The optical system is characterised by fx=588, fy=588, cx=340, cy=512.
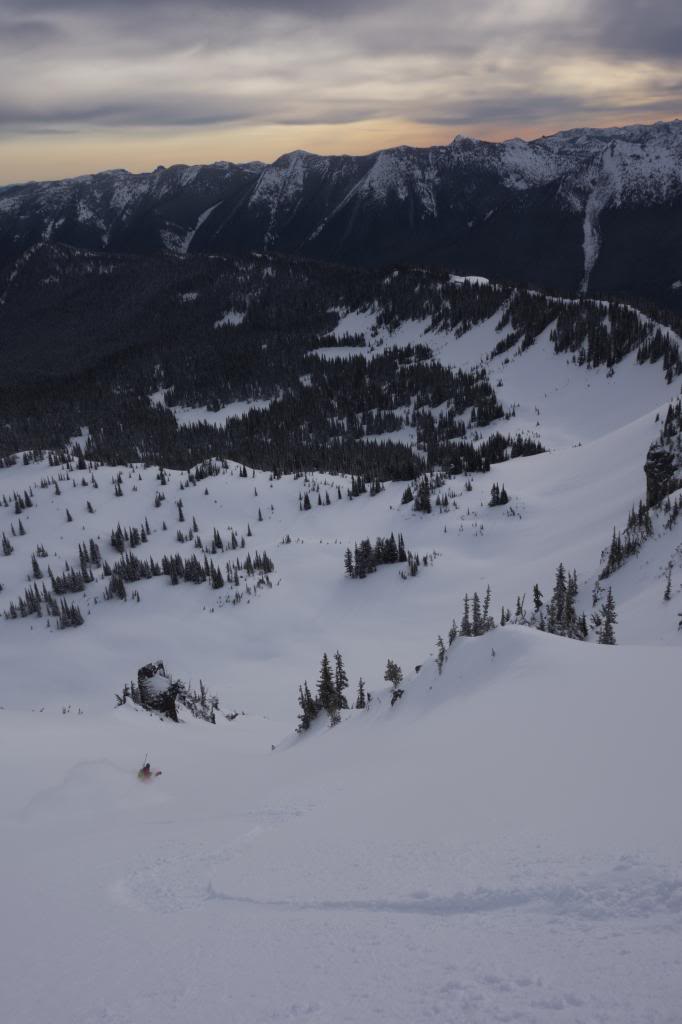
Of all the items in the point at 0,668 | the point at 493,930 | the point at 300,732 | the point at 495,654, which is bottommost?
the point at 0,668

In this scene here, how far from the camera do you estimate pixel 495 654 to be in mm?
13945

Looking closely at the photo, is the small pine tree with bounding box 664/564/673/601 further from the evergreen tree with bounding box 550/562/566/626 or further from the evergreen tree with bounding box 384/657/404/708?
the evergreen tree with bounding box 384/657/404/708

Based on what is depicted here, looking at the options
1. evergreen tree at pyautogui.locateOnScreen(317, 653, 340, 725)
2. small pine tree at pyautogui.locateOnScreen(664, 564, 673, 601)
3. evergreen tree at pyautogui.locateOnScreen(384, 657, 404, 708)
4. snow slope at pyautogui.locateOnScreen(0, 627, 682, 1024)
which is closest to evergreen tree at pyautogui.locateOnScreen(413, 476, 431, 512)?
small pine tree at pyautogui.locateOnScreen(664, 564, 673, 601)

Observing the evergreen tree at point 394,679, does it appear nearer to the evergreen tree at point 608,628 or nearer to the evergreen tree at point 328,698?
the evergreen tree at point 328,698

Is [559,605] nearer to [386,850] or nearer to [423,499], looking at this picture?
[386,850]

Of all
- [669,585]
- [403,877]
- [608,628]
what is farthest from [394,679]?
[403,877]

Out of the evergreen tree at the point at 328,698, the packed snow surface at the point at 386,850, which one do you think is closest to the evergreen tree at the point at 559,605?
the packed snow surface at the point at 386,850

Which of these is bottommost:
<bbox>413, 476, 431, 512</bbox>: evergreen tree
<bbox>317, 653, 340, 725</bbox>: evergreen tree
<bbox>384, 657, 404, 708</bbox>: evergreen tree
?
<bbox>413, 476, 431, 512</bbox>: evergreen tree

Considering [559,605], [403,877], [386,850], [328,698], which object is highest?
[403,877]

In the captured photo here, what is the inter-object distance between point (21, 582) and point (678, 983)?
51.0m

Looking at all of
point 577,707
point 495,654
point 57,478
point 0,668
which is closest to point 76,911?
point 577,707

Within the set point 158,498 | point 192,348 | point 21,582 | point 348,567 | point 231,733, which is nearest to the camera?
point 231,733

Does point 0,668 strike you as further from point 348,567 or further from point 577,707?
point 577,707

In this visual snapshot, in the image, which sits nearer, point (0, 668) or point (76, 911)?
point (76, 911)
